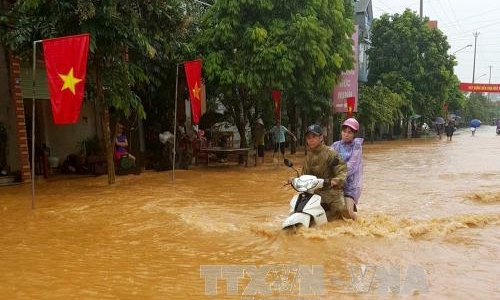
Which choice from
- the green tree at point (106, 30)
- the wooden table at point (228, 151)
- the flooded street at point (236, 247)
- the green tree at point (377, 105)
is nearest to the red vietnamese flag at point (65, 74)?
the green tree at point (106, 30)

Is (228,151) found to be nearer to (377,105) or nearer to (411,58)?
(377,105)

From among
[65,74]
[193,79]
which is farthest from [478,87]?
[65,74]

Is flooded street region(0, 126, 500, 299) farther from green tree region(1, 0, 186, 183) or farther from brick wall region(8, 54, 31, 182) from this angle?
green tree region(1, 0, 186, 183)

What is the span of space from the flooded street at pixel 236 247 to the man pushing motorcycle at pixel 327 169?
0.79 ft

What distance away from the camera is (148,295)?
4242mm

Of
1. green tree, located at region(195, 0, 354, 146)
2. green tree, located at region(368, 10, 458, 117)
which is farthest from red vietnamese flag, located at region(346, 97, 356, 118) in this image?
green tree, located at region(368, 10, 458, 117)

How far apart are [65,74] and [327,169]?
15.8 feet

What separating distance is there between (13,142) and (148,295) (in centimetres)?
887

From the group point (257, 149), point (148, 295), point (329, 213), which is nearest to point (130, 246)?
point (148, 295)

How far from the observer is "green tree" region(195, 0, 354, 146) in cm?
1381

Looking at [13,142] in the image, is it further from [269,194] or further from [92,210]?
[269,194]

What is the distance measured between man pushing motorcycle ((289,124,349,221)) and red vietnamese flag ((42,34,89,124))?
4.30 m

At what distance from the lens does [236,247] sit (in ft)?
19.0

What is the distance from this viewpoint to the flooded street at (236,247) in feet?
14.5
